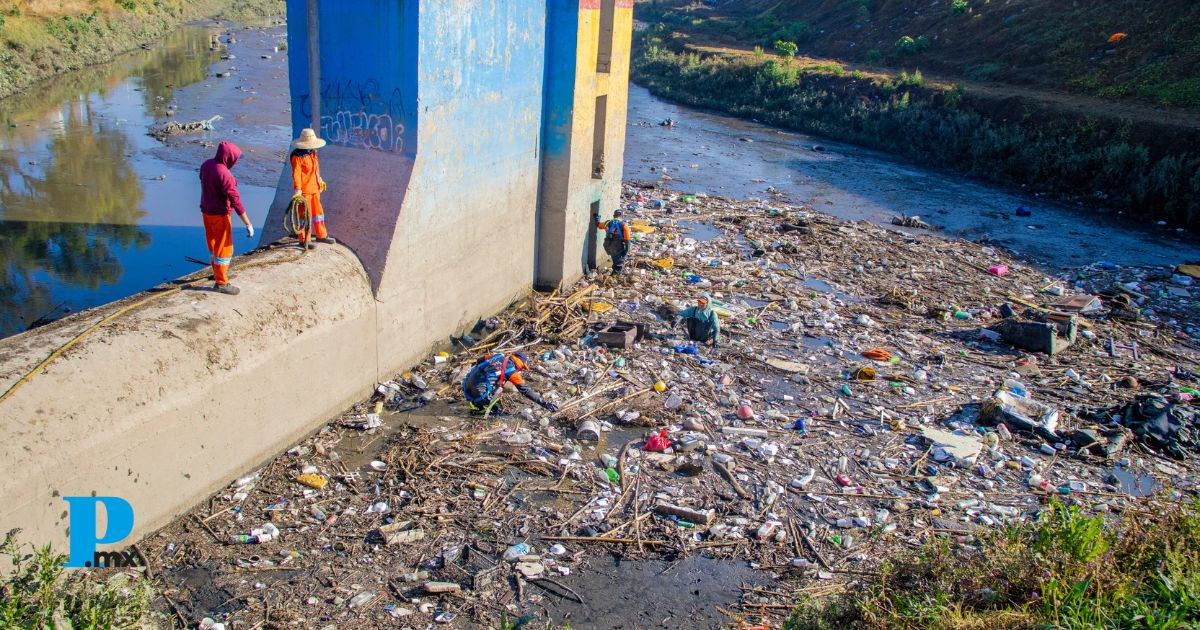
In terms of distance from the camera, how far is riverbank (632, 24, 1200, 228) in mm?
16328

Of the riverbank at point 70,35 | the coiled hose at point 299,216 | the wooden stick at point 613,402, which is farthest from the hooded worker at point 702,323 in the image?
the riverbank at point 70,35

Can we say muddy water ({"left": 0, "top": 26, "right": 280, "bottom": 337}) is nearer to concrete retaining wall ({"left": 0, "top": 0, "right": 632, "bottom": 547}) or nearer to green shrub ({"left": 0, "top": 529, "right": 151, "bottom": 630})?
concrete retaining wall ({"left": 0, "top": 0, "right": 632, "bottom": 547})

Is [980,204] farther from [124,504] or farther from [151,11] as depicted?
[151,11]

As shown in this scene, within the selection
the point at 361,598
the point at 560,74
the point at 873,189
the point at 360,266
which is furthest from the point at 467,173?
the point at 873,189

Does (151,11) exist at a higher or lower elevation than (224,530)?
→ higher

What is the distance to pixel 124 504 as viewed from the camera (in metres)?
4.95

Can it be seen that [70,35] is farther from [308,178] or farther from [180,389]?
[180,389]

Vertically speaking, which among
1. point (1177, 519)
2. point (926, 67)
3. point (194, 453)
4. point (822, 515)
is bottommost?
point (822, 515)

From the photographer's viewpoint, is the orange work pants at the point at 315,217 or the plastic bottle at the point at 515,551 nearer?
the plastic bottle at the point at 515,551

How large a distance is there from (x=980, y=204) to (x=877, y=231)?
423 centimetres

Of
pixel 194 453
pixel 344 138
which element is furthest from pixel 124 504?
pixel 344 138

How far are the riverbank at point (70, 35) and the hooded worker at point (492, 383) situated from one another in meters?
18.1

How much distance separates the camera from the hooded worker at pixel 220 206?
5789mm

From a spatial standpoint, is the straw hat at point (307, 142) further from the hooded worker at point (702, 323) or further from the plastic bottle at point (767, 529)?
the plastic bottle at point (767, 529)
